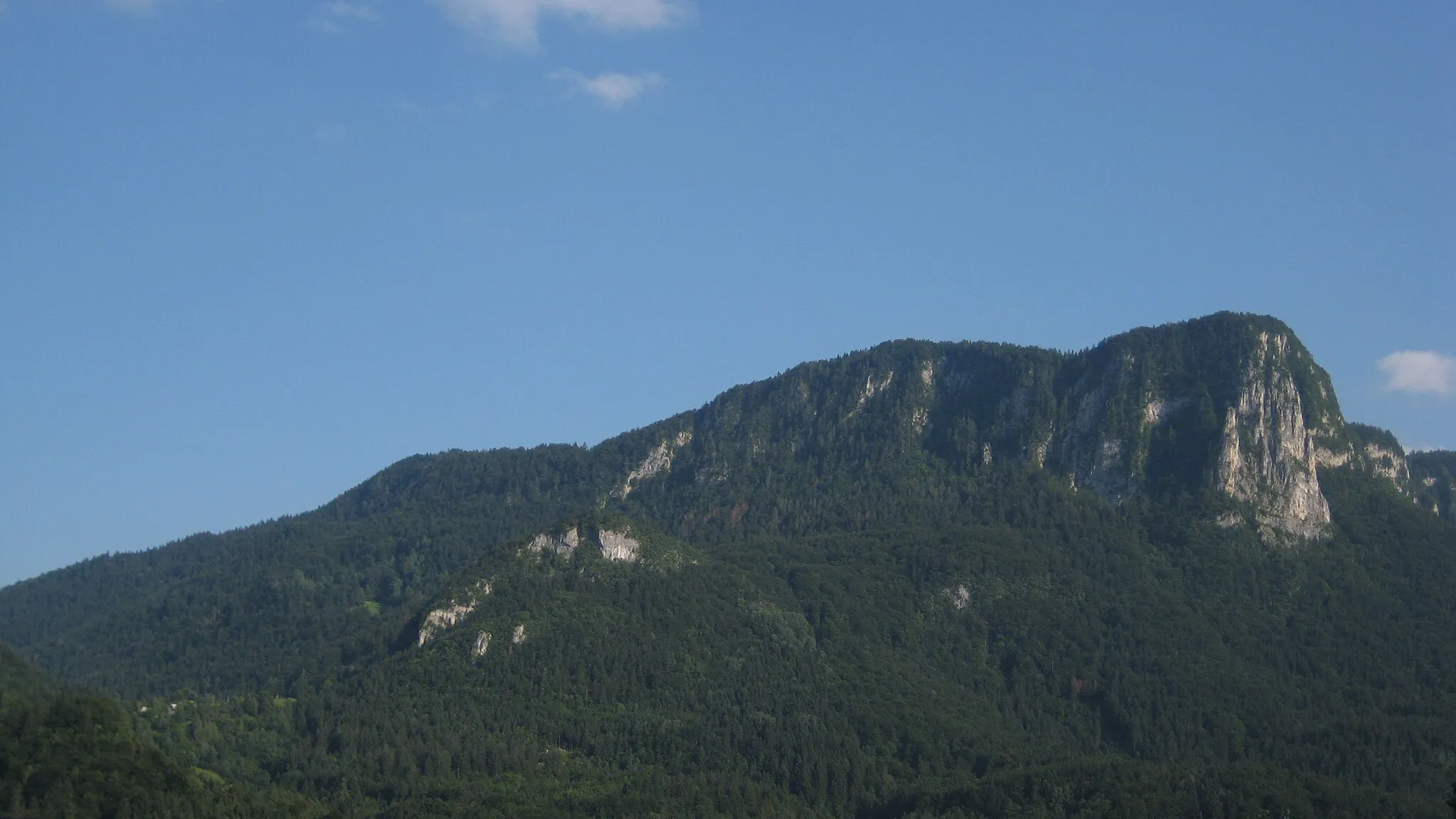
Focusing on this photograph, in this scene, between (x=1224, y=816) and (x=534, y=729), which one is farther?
(x=534, y=729)

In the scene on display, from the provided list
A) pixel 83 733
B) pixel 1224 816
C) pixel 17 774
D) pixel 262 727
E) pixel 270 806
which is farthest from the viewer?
pixel 262 727

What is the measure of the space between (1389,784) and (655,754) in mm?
76780

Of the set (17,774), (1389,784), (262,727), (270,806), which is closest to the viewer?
(17,774)

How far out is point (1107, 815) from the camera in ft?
560

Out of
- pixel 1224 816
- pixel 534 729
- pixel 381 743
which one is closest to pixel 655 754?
pixel 534 729

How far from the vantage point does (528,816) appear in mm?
166875

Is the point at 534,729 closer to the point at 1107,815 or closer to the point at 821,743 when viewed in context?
the point at 821,743

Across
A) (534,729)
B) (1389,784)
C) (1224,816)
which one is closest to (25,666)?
(534,729)

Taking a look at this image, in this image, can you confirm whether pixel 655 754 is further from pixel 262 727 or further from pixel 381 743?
pixel 262 727

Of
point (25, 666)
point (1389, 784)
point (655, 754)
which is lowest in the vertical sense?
point (1389, 784)

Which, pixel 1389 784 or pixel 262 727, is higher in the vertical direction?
pixel 262 727

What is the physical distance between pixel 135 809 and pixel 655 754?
221ft

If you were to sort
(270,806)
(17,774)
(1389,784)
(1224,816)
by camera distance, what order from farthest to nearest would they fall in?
1. (1389,784)
2. (1224,816)
3. (270,806)
4. (17,774)

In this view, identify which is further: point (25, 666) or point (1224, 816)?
point (1224, 816)
